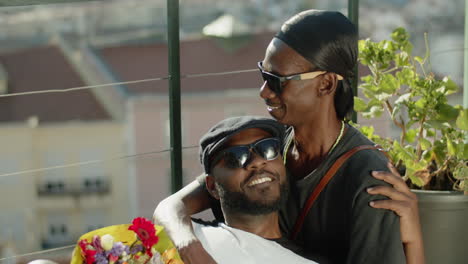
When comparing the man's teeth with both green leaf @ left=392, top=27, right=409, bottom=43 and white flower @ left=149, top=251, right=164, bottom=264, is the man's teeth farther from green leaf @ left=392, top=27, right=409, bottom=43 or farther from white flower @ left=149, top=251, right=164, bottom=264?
green leaf @ left=392, top=27, right=409, bottom=43

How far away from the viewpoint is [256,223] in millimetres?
2029

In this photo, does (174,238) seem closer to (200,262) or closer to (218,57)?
(200,262)

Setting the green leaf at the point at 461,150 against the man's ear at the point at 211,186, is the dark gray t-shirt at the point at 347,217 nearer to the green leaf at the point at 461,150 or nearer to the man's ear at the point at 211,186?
the man's ear at the point at 211,186

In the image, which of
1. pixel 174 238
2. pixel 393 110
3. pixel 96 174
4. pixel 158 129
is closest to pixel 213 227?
pixel 174 238

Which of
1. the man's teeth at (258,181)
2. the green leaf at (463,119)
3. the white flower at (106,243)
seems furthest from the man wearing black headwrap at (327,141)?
the green leaf at (463,119)

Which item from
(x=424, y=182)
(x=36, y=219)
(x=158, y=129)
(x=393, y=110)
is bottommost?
(x=36, y=219)

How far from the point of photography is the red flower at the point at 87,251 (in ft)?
5.57

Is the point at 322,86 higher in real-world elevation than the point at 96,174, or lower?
higher

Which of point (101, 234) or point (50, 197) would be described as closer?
point (101, 234)

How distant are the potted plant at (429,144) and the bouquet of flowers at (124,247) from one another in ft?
4.43

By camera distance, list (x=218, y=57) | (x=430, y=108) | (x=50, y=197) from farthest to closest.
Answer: (x=50, y=197) → (x=218, y=57) → (x=430, y=108)

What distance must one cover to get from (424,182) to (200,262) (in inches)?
52.0

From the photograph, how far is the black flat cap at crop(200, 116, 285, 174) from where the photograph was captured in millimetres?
1988

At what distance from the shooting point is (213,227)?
80.7 inches
